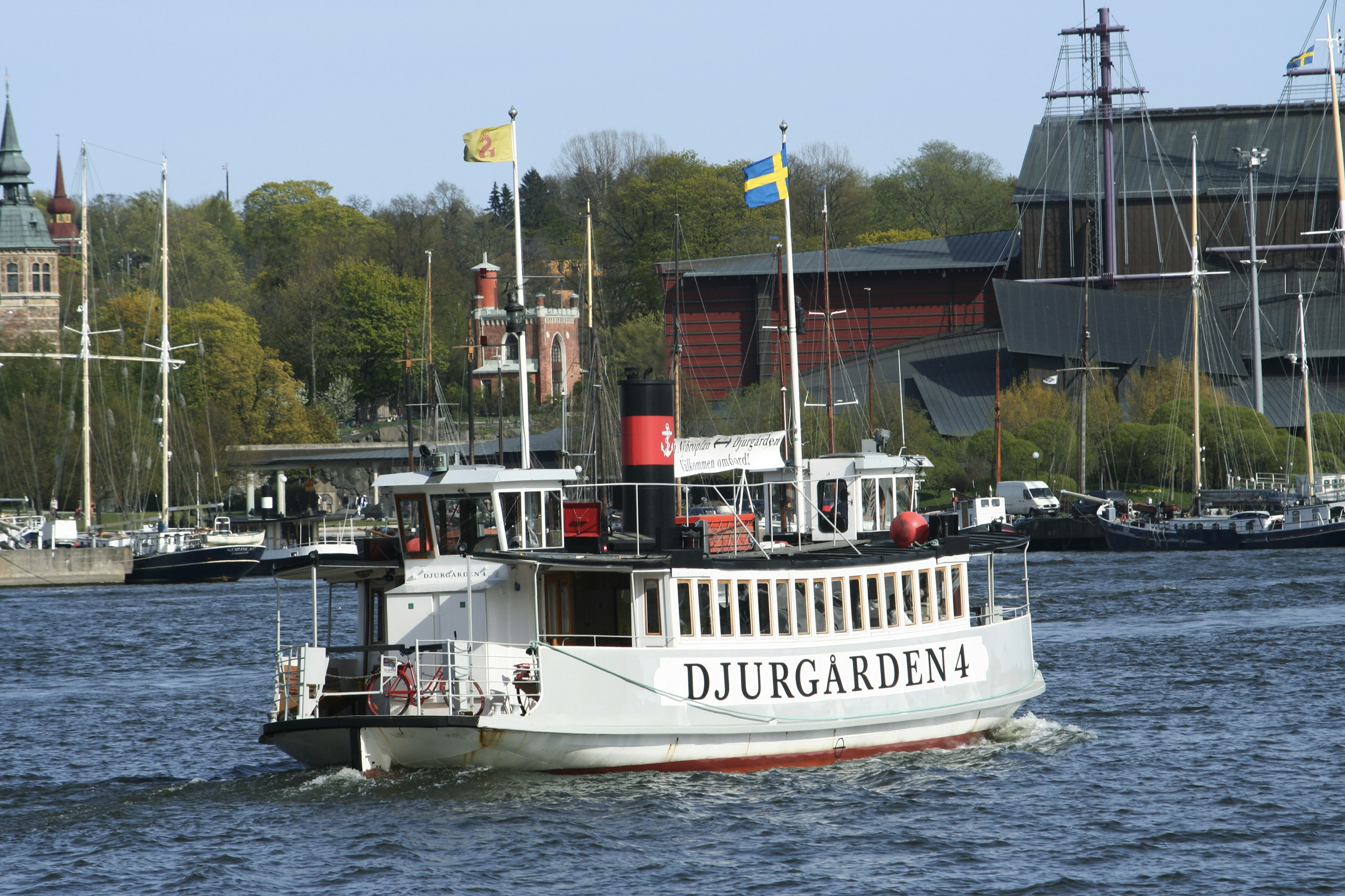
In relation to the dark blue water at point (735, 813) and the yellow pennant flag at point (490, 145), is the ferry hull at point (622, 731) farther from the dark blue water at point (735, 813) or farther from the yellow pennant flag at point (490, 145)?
the yellow pennant flag at point (490, 145)

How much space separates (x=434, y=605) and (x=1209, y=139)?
94.5 m

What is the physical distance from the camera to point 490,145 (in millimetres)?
26078

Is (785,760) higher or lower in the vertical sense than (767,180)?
lower

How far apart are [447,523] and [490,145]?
23.4 ft

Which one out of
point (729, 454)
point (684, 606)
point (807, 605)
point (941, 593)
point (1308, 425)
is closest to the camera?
point (684, 606)

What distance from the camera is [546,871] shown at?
1856 cm

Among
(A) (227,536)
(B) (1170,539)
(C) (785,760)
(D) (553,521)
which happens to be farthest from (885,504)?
(A) (227,536)

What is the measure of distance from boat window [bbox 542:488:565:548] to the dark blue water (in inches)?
141

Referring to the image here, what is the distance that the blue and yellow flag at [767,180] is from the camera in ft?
94.2

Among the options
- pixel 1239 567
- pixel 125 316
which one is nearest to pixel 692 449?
pixel 1239 567

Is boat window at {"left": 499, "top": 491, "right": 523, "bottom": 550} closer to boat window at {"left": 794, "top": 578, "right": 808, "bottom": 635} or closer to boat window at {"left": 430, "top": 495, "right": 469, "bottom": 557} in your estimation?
boat window at {"left": 430, "top": 495, "right": 469, "bottom": 557}

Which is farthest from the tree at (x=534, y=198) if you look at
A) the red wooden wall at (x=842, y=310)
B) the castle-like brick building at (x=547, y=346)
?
the red wooden wall at (x=842, y=310)

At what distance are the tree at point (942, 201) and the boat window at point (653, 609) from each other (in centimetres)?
12289

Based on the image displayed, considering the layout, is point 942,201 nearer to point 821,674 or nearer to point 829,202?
point 829,202
